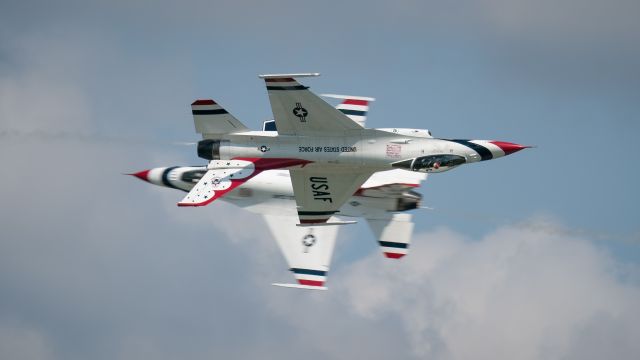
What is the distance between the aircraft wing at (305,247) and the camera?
55.8m

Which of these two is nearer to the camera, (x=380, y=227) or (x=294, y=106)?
(x=294, y=106)

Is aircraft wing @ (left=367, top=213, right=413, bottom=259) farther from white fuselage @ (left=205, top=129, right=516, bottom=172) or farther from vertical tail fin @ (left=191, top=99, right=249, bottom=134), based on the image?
vertical tail fin @ (left=191, top=99, right=249, bottom=134)

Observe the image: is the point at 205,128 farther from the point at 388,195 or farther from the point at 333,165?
the point at 388,195

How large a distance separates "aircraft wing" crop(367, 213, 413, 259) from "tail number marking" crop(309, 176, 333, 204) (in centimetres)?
683

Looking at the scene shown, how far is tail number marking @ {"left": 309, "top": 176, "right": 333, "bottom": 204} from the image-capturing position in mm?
47719

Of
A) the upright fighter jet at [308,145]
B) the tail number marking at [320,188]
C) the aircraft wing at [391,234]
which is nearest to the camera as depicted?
the upright fighter jet at [308,145]

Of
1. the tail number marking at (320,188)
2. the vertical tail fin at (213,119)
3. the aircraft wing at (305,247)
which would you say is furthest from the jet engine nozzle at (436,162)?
the aircraft wing at (305,247)

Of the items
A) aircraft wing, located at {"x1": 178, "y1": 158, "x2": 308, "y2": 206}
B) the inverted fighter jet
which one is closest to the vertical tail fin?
aircraft wing, located at {"x1": 178, "y1": 158, "x2": 308, "y2": 206}

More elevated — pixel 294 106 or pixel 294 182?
pixel 294 106

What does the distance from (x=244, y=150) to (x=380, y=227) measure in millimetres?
12108

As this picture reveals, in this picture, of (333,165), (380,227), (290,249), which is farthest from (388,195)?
(333,165)

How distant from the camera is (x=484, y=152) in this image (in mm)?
44750

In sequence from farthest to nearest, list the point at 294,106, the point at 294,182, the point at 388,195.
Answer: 1. the point at 388,195
2. the point at 294,182
3. the point at 294,106

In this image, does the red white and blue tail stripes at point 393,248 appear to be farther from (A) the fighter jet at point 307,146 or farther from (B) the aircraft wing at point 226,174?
(B) the aircraft wing at point 226,174
